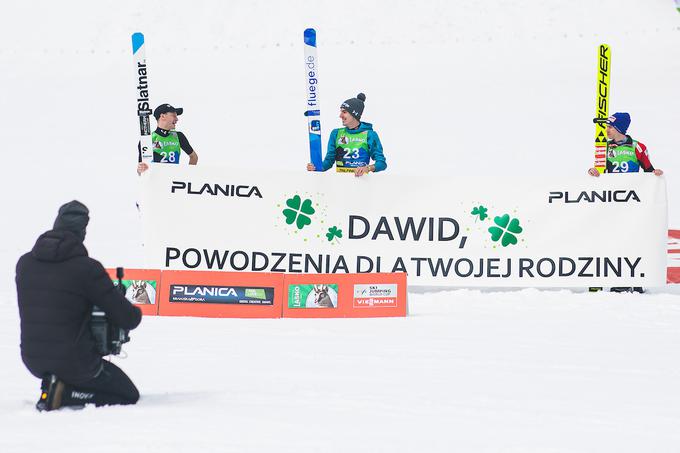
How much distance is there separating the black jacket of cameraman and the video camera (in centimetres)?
4

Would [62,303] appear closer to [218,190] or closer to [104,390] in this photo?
[104,390]

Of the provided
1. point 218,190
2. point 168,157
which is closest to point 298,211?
point 218,190

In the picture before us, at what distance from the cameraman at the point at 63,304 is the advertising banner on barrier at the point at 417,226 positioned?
4.35 m

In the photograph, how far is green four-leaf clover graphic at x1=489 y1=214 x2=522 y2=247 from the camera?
945cm

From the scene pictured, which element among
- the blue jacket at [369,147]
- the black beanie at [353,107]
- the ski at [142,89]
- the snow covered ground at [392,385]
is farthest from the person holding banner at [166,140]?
the snow covered ground at [392,385]

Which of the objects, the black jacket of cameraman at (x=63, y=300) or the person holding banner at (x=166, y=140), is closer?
the black jacket of cameraman at (x=63, y=300)

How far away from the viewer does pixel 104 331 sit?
4.96 meters

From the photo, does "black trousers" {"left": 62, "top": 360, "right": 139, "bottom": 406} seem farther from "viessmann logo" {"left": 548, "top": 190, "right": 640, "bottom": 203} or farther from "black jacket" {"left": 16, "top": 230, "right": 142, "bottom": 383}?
"viessmann logo" {"left": 548, "top": 190, "right": 640, "bottom": 203}

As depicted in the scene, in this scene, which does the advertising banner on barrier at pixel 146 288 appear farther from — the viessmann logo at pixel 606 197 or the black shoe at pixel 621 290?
the black shoe at pixel 621 290

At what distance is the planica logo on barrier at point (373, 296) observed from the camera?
838 centimetres

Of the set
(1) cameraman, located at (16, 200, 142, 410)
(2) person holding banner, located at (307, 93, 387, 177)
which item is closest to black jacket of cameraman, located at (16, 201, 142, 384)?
(1) cameraman, located at (16, 200, 142, 410)

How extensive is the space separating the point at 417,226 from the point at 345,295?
4.62 ft

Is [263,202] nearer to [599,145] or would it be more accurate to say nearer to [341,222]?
[341,222]

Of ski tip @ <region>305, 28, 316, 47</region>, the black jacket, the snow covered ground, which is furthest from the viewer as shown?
ski tip @ <region>305, 28, 316, 47</region>
